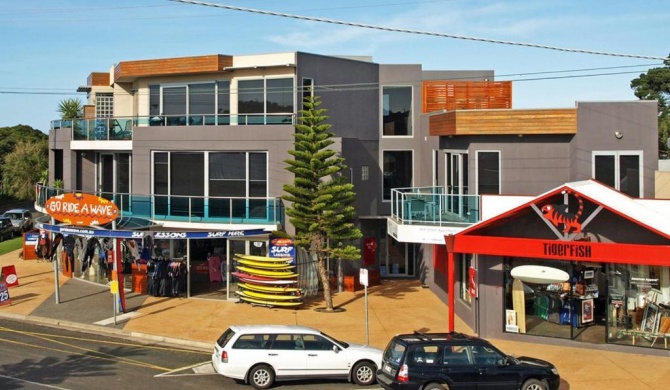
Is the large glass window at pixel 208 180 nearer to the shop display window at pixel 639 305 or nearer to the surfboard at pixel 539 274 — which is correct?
the surfboard at pixel 539 274

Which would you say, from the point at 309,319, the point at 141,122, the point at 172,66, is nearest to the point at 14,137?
the point at 172,66

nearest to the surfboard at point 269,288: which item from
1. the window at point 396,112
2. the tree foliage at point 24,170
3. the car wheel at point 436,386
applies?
the window at point 396,112

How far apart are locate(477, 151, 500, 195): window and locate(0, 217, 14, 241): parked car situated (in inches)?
1309

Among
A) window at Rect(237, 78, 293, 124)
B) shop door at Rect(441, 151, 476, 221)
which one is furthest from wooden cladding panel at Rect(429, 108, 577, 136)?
window at Rect(237, 78, 293, 124)

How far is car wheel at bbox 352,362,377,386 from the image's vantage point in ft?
53.9

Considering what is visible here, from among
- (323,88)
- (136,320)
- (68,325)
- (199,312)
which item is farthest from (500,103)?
(68,325)

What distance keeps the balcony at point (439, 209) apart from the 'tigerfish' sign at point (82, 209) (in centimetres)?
987

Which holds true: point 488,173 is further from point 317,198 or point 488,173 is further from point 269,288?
point 269,288

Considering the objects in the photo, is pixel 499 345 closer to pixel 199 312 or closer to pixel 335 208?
pixel 335 208

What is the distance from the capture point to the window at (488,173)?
23688mm

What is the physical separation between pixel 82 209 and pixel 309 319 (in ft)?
29.3

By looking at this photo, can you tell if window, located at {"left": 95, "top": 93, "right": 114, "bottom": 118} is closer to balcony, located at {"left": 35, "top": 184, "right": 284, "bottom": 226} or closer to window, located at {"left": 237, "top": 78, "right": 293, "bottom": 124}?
balcony, located at {"left": 35, "top": 184, "right": 284, "bottom": 226}

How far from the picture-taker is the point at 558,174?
23.7m

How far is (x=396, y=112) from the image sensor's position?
31.4 m
